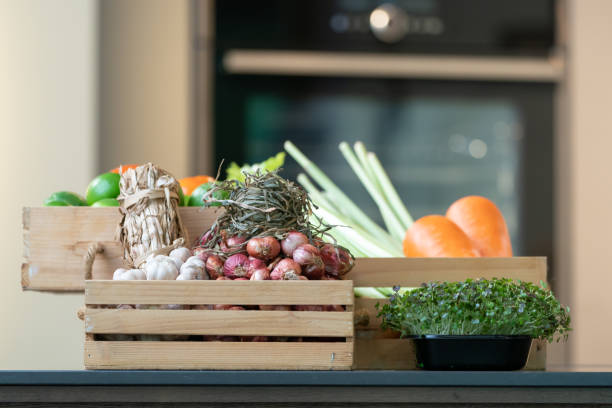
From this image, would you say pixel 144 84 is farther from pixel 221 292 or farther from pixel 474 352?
pixel 474 352

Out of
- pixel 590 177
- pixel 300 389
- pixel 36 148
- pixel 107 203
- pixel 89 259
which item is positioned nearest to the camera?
pixel 300 389

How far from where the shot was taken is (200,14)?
8.79 feet

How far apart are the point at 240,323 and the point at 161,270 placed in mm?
127

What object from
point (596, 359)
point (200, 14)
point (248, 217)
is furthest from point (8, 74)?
point (596, 359)

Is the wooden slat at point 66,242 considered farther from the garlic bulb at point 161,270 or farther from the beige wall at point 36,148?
the beige wall at point 36,148

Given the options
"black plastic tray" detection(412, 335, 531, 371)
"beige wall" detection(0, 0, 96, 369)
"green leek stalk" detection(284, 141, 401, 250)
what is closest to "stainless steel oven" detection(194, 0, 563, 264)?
"beige wall" detection(0, 0, 96, 369)

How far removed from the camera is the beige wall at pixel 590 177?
2.69 m

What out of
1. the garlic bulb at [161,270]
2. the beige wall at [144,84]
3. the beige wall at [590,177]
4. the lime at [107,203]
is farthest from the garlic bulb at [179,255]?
the beige wall at [590,177]

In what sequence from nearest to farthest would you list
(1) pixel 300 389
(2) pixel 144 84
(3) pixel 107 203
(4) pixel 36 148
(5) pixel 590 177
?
(1) pixel 300 389
(3) pixel 107 203
(4) pixel 36 148
(2) pixel 144 84
(5) pixel 590 177

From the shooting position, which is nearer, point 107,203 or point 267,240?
point 267,240

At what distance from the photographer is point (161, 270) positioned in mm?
924

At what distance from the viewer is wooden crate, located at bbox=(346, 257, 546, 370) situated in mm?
1076

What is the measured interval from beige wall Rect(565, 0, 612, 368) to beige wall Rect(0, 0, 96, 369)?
1.76 metres

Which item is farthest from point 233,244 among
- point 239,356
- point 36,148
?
point 36,148
